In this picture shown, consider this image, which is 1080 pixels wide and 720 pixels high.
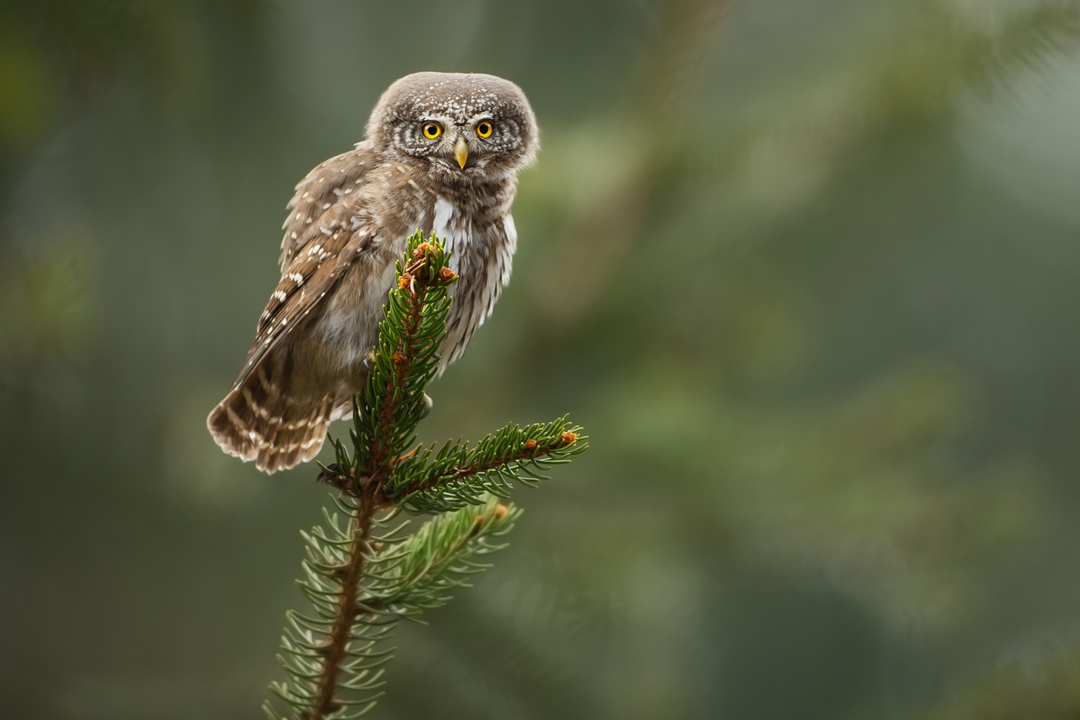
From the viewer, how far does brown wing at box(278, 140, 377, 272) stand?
7.42 ft

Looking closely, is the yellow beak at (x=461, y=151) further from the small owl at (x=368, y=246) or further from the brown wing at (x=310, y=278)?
the brown wing at (x=310, y=278)

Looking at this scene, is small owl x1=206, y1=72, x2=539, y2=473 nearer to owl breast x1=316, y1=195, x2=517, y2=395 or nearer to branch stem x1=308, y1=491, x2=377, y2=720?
owl breast x1=316, y1=195, x2=517, y2=395

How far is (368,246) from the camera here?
2154 millimetres

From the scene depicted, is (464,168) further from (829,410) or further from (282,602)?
(282,602)

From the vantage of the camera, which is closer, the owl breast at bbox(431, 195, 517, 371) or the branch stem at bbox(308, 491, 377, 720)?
the branch stem at bbox(308, 491, 377, 720)

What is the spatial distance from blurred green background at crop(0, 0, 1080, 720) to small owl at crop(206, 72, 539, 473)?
0.33 m

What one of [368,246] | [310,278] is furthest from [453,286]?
[310,278]

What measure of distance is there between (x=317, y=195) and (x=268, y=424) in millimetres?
575

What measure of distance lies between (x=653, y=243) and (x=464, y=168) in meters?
0.67

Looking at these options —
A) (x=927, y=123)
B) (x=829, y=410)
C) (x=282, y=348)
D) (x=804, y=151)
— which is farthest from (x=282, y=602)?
(x=927, y=123)

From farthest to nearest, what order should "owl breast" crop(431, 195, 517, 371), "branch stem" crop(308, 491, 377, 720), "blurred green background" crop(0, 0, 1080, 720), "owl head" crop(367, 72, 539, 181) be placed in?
"owl head" crop(367, 72, 539, 181) < "owl breast" crop(431, 195, 517, 371) < "blurred green background" crop(0, 0, 1080, 720) < "branch stem" crop(308, 491, 377, 720)

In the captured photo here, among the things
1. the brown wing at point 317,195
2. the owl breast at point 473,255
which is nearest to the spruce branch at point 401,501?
the owl breast at point 473,255

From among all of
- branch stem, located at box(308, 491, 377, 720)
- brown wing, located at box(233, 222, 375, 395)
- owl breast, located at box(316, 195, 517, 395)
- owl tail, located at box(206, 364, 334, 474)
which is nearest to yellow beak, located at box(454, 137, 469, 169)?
owl breast, located at box(316, 195, 517, 395)

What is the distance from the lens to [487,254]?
2.29m
